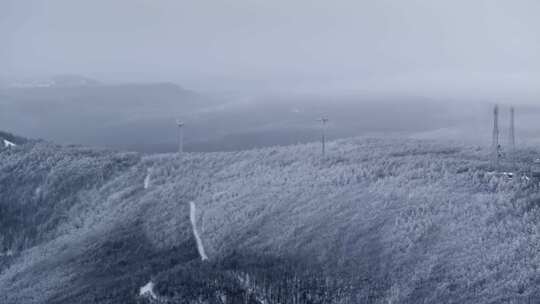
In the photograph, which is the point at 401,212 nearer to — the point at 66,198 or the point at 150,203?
the point at 150,203

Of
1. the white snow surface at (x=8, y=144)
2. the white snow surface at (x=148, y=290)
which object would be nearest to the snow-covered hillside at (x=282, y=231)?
the white snow surface at (x=148, y=290)

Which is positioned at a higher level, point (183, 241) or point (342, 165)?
point (342, 165)

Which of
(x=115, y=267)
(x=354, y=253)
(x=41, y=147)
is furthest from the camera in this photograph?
(x=41, y=147)

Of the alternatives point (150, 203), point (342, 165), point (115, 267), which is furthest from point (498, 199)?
point (150, 203)

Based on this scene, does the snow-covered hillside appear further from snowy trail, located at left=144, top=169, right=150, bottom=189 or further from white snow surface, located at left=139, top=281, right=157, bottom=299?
white snow surface, located at left=139, top=281, right=157, bottom=299

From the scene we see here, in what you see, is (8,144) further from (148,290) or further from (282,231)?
(148,290)

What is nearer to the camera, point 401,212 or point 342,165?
point 401,212

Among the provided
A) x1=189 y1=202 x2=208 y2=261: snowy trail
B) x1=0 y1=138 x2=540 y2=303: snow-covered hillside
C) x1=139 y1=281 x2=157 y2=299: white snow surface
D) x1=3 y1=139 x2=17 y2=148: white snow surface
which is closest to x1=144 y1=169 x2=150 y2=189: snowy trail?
x1=0 y1=138 x2=540 y2=303: snow-covered hillside
